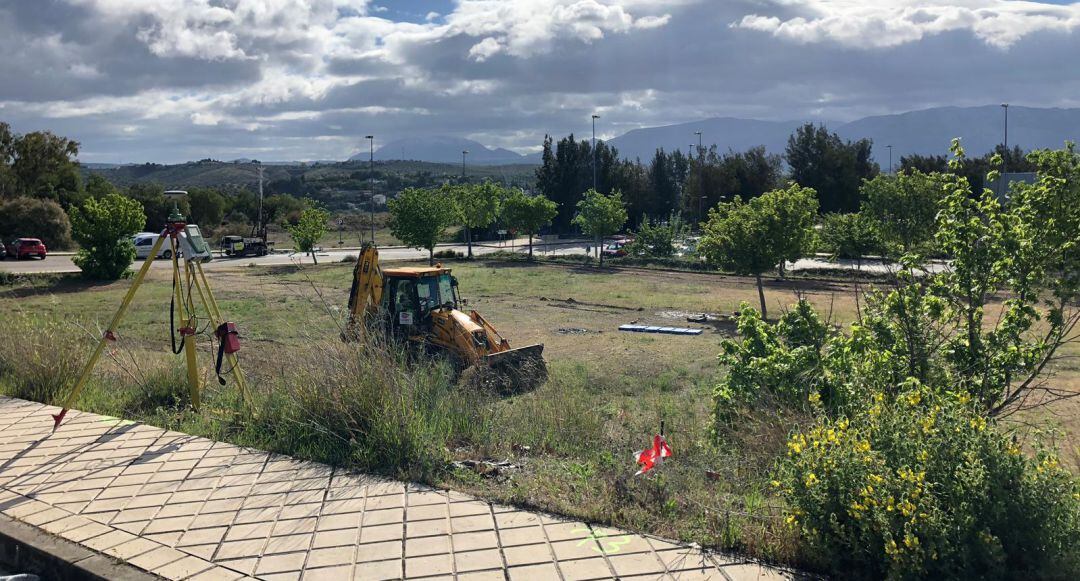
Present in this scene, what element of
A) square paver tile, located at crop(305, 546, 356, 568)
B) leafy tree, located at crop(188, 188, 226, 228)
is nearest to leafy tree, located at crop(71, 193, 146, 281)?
square paver tile, located at crop(305, 546, 356, 568)

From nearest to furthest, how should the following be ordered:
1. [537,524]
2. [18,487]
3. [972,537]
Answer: [972,537]
[537,524]
[18,487]

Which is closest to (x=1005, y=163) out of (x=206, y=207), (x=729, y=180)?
(x=729, y=180)

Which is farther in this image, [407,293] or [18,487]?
[407,293]

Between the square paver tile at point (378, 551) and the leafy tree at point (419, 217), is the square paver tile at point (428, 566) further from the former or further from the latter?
the leafy tree at point (419, 217)

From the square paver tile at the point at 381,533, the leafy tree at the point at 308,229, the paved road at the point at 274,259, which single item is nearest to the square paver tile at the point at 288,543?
the square paver tile at the point at 381,533

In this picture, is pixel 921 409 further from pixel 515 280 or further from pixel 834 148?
pixel 834 148

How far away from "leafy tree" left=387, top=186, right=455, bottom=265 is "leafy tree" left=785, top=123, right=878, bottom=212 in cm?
3417

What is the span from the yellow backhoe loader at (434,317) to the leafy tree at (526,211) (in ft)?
120

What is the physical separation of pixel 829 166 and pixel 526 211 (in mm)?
29831

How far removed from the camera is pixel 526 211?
52.7 meters

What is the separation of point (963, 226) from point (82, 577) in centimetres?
644

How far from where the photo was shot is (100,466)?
20.2 feet

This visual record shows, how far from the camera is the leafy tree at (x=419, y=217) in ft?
154

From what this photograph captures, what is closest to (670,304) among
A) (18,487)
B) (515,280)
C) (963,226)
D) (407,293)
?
(515,280)
